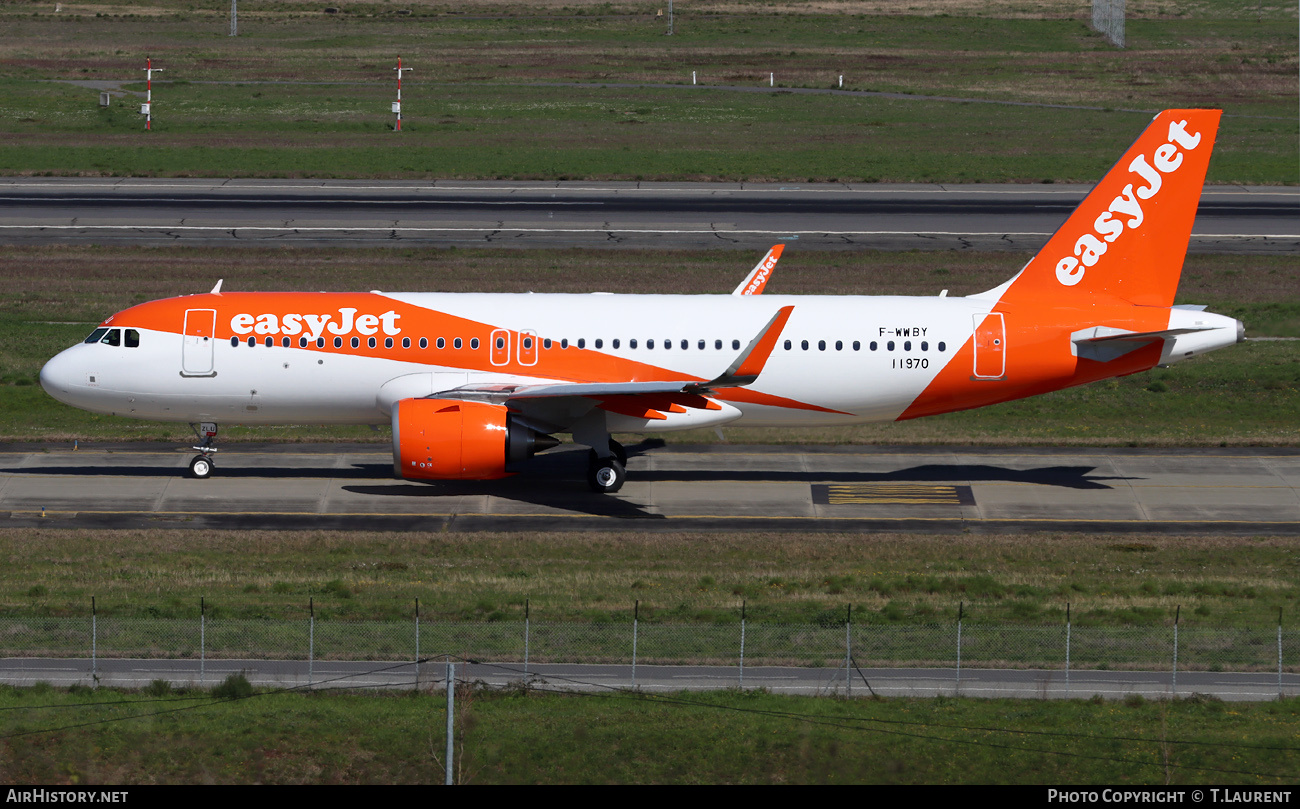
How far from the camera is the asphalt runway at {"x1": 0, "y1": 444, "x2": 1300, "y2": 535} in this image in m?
39.8

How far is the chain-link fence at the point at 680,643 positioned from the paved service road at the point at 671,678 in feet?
0.98

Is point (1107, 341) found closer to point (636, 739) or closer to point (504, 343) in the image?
point (504, 343)

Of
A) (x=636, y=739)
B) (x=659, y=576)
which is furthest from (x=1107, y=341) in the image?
(x=636, y=739)

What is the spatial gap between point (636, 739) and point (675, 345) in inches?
673

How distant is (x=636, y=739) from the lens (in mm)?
26531

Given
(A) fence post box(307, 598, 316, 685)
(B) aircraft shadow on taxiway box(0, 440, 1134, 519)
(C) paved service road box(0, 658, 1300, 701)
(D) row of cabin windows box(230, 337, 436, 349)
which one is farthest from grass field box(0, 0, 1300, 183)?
(C) paved service road box(0, 658, 1300, 701)

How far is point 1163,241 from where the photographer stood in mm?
41594

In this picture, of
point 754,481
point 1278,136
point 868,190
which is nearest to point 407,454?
point 754,481

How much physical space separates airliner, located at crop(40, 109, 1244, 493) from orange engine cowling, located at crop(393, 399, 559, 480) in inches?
44.3

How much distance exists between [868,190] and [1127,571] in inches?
2142

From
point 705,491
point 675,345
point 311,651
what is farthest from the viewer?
point 705,491

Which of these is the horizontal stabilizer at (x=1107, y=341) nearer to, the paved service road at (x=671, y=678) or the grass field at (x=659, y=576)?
the grass field at (x=659, y=576)

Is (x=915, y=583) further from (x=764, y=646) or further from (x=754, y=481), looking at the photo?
(x=754, y=481)

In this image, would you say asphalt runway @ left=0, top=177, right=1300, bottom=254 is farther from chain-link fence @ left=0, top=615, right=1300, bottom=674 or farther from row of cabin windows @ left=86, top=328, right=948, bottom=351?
chain-link fence @ left=0, top=615, right=1300, bottom=674
